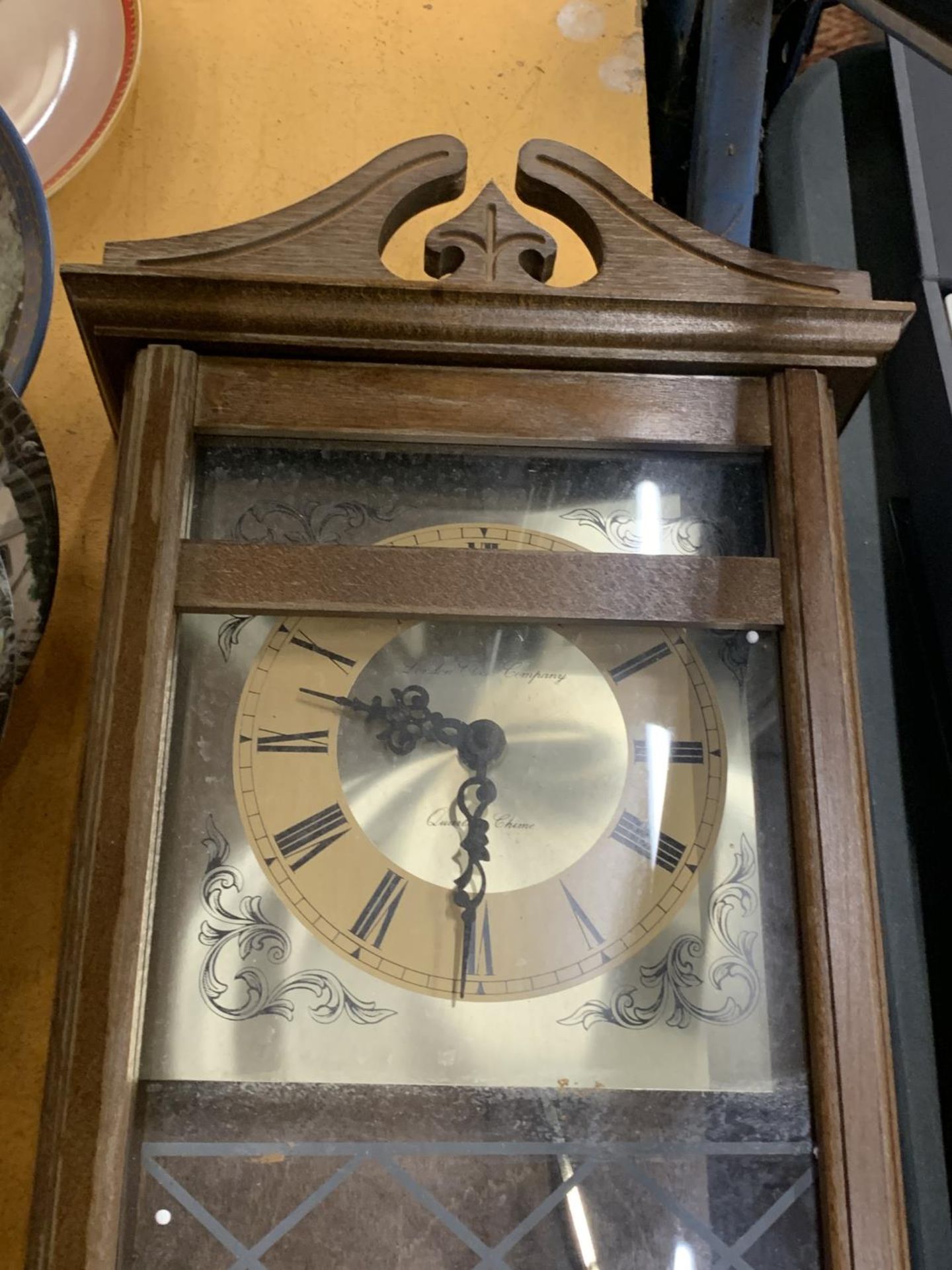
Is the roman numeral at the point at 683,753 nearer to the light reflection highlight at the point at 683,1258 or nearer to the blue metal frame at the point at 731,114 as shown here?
the light reflection highlight at the point at 683,1258

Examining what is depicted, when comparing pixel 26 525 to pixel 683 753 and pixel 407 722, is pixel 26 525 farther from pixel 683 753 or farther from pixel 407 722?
pixel 683 753

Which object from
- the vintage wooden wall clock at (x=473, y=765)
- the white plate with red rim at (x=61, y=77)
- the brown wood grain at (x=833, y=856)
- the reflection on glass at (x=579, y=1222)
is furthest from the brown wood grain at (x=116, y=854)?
the white plate with red rim at (x=61, y=77)

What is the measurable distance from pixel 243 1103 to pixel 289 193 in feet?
2.65

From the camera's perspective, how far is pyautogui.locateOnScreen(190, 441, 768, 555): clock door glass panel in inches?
28.8

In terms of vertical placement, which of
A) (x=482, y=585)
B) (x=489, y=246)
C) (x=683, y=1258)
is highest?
(x=489, y=246)

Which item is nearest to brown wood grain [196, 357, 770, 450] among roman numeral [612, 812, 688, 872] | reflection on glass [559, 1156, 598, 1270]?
roman numeral [612, 812, 688, 872]

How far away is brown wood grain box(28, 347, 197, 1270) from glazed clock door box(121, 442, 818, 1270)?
0.03 meters

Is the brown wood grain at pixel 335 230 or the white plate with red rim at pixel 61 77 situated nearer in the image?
the brown wood grain at pixel 335 230

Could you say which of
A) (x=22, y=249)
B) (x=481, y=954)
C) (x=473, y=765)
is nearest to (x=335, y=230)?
(x=22, y=249)

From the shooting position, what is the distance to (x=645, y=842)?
0.68 m

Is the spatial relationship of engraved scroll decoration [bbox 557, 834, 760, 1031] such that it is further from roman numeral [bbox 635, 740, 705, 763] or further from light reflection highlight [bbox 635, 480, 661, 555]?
light reflection highlight [bbox 635, 480, 661, 555]

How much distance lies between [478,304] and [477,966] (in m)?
0.39

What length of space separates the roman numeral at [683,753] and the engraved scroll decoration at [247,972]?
0.66 ft

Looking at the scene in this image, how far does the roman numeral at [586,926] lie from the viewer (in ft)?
2.18
